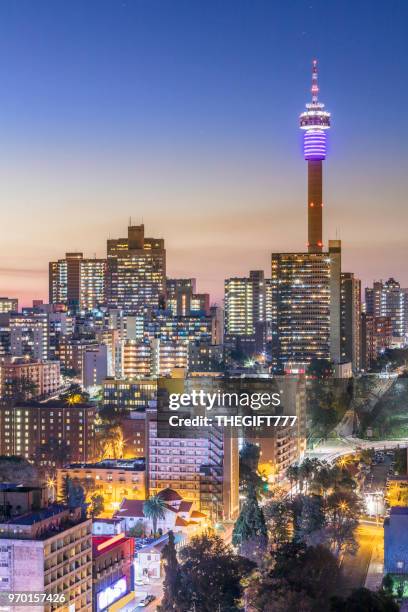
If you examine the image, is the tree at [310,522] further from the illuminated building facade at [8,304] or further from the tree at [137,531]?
the illuminated building facade at [8,304]

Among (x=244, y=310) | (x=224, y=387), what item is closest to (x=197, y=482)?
(x=224, y=387)

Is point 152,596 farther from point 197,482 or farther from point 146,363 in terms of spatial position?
point 146,363

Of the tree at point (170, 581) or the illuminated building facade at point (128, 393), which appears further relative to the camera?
the illuminated building facade at point (128, 393)

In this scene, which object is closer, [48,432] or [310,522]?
[310,522]

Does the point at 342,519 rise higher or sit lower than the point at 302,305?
lower

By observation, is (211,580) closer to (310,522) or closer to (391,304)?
(310,522)

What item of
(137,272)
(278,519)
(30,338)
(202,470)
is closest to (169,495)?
(202,470)

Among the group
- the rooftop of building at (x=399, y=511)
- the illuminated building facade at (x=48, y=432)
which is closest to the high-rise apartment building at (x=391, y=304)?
the illuminated building facade at (x=48, y=432)
